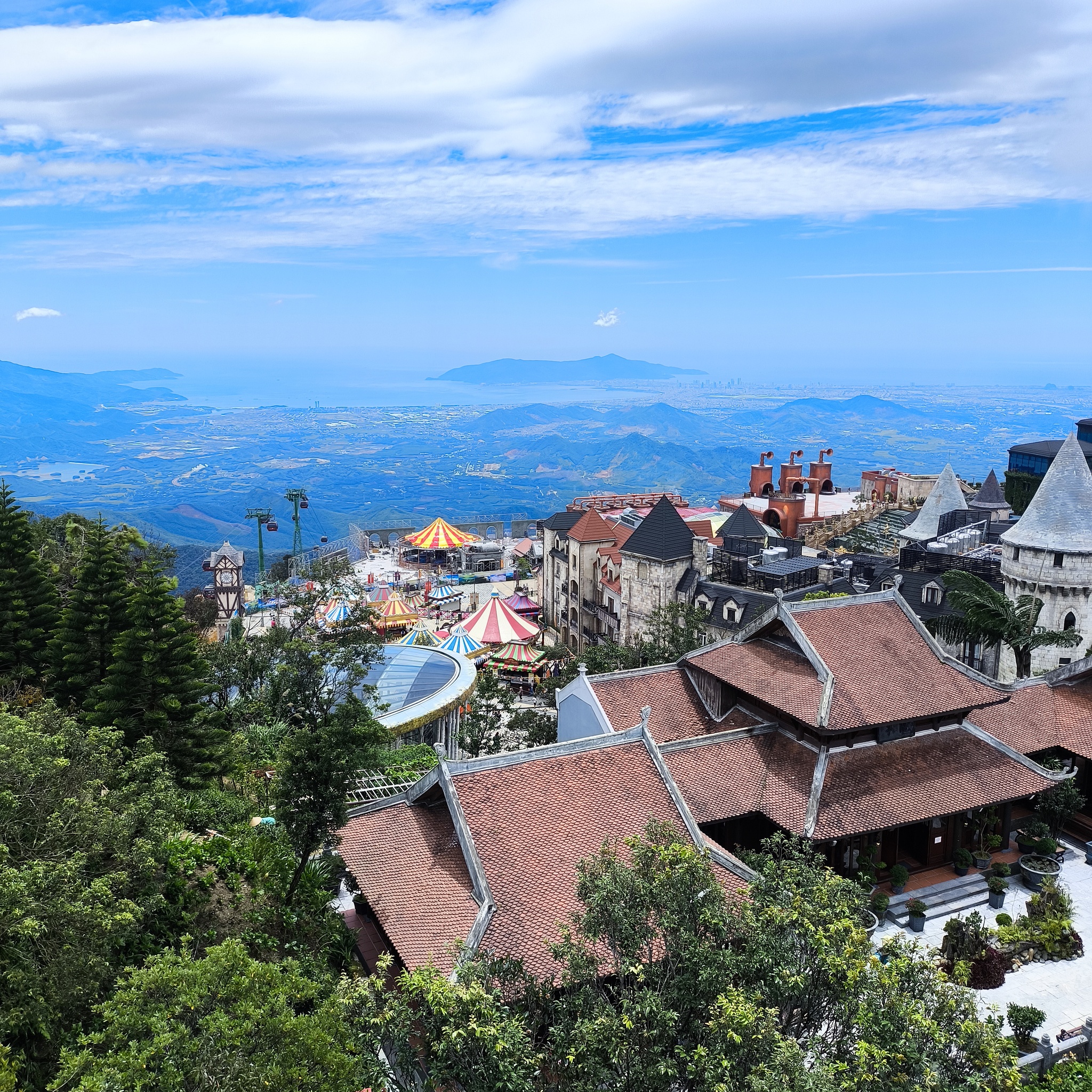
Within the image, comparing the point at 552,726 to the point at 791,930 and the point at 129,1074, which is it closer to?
the point at 791,930

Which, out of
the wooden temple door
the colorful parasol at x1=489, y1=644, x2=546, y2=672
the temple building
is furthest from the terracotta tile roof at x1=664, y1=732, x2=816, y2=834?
the colorful parasol at x1=489, y1=644, x2=546, y2=672

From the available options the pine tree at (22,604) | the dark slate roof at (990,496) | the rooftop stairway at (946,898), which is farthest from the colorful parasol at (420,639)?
the dark slate roof at (990,496)

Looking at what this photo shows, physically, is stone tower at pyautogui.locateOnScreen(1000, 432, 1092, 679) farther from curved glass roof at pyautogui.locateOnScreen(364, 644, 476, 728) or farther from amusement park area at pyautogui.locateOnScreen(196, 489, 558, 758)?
curved glass roof at pyautogui.locateOnScreen(364, 644, 476, 728)

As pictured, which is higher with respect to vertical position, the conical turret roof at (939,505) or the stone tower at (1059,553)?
the stone tower at (1059,553)

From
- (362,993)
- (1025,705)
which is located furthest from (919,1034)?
(1025,705)

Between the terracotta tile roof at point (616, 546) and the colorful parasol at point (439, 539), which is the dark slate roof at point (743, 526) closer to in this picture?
the terracotta tile roof at point (616, 546)

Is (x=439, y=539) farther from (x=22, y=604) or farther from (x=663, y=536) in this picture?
(x=22, y=604)
